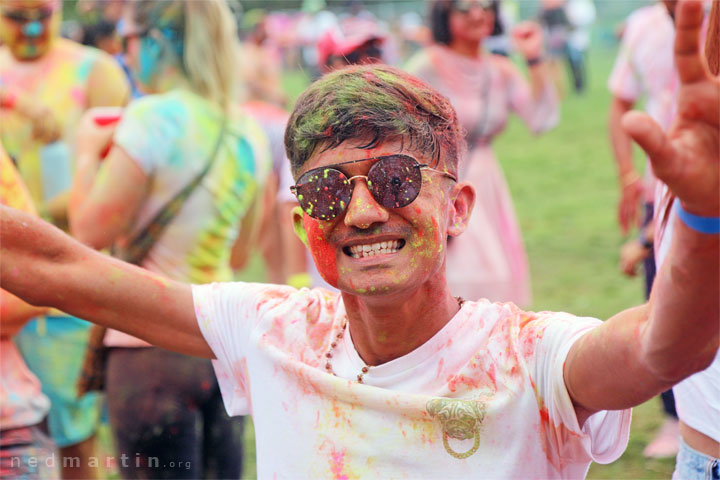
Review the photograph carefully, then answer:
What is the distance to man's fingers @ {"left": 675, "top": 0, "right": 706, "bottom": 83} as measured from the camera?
60.6 inches

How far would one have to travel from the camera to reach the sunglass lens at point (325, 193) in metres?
2.21

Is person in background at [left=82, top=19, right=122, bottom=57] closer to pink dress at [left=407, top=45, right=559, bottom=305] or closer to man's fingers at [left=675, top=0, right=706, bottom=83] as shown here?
pink dress at [left=407, top=45, right=559, bottom=305]

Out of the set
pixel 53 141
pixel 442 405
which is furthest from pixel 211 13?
pixel 442 405

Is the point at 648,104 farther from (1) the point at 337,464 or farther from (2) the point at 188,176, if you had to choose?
(1) the point at 337,464

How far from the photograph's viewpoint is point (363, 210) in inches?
85.8

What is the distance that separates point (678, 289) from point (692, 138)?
257mm

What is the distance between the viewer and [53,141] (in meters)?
4.75

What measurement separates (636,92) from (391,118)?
3.78m

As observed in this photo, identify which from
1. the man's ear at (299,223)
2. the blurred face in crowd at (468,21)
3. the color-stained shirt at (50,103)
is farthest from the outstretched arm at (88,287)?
the blurred face in crowd at (468,21)

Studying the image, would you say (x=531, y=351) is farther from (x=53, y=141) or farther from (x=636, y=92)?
(x=636, y=92)

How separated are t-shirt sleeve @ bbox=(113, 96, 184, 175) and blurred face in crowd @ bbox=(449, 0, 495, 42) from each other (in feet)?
7.24

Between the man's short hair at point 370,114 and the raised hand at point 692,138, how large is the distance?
739 mm

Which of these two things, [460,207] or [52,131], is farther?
[52,131]

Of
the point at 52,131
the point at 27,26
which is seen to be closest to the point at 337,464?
the point at 52,131
